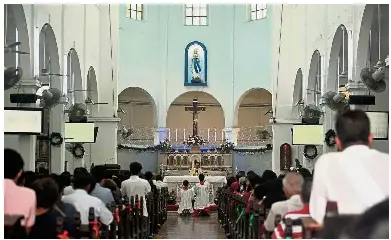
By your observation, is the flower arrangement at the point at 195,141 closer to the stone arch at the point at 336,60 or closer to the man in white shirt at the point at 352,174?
the stone arch at the point at 336,60

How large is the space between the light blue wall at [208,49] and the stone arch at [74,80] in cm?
835

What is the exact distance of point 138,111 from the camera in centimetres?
3506

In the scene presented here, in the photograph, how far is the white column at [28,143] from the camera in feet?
49.7

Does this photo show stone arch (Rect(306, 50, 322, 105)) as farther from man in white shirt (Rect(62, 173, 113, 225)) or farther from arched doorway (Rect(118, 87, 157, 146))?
man in white shirt (Rect(62, 173, 113, 225))

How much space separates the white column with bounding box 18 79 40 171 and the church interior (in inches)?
2.1

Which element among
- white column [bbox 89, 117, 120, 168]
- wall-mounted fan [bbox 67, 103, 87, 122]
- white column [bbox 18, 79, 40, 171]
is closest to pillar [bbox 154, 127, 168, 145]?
white column [bbox 89, 117, 120, 168]

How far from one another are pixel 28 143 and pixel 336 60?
8.09m

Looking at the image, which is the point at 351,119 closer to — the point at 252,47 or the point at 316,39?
the point at 316,39

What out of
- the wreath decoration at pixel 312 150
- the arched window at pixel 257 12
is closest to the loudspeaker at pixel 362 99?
the wreath decoration at pixel 312 150

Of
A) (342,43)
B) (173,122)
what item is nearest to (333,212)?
(342,43)

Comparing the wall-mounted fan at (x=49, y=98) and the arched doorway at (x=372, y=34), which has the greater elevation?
the arched doorway at (x=372, y=34)

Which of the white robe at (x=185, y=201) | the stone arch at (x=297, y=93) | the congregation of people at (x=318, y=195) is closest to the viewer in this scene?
the congregation of people at (x=318, y=195)

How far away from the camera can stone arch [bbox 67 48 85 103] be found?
73.2 feet

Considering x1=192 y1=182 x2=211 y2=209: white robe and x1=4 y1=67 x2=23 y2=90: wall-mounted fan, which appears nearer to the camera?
x1=4 y1=67 x2=23 y2=90: wall-mounted fan
